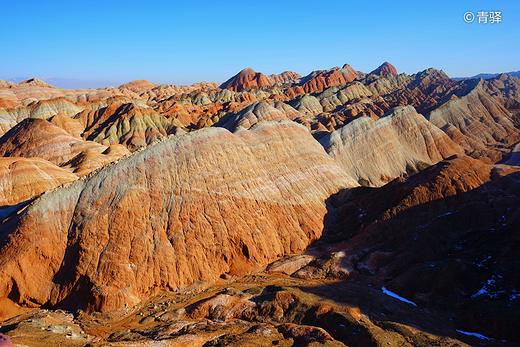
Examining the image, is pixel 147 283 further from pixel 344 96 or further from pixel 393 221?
pixel 344 96

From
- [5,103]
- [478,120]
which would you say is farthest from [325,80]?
[5,103]

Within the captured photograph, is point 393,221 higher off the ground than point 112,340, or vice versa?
point 393,221

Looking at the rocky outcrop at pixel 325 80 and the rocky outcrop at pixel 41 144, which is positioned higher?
the rocky outcrop at pixel 325 80

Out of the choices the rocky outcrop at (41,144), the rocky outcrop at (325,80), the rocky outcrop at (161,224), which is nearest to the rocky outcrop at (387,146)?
the rocky outcrop at (161,224)

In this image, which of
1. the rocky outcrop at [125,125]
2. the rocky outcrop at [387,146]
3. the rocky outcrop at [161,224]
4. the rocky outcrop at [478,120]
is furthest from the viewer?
the rocky outcrop at [125,125]

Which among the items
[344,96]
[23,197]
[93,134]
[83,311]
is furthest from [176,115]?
[83,311]

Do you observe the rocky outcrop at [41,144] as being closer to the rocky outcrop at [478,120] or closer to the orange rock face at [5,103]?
→ the orange rock face at [5,103]
